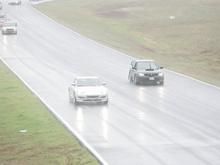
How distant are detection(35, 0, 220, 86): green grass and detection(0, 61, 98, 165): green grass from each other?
59.0 ft

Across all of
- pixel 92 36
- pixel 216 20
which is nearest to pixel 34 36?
pixel 92 36

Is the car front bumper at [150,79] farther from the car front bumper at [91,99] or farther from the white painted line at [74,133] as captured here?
the car front bumper at [91,99]

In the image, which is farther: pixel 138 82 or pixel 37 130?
pixel 138 82

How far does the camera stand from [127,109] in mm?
36188

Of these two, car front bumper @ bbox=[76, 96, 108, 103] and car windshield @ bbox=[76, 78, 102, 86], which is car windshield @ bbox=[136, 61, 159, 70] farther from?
car front bumper @ bbox=[76, 96, 108, 103]

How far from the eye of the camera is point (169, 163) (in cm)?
2233

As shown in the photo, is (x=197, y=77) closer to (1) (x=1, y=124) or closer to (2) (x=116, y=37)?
(1) (x=1, y=124)

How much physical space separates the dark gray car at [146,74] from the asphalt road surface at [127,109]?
81cm

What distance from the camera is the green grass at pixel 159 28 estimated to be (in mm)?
66438

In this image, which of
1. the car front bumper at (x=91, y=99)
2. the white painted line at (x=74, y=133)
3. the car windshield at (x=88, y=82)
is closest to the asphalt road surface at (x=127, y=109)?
the white painted line at (x=74, y=133)

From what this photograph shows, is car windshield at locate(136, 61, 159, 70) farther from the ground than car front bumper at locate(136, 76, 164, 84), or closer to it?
farther from the ground

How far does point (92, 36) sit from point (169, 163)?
6492 cm

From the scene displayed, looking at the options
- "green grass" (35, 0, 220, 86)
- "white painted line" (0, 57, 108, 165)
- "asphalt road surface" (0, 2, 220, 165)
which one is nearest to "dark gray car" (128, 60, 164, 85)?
"asphalt road surface" (0, 2, 220, 165)

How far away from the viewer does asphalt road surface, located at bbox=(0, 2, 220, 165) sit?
80.5 ft
